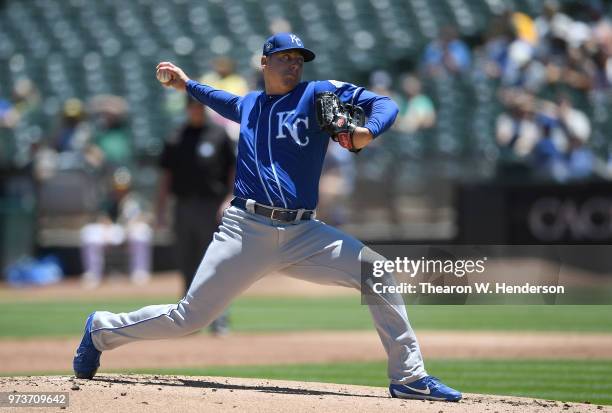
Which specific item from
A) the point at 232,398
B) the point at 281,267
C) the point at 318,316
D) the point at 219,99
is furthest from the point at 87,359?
the point at 318,316

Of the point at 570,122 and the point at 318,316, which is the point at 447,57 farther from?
the point at 318,316

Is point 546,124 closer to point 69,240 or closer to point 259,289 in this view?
point 259,289

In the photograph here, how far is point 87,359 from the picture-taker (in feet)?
20.2

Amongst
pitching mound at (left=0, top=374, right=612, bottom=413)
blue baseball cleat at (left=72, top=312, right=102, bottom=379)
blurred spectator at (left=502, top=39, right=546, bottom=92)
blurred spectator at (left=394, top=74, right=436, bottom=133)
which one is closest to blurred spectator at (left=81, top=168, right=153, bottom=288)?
blurred spectator at (left=394, top=74, right=436, bottom=133)

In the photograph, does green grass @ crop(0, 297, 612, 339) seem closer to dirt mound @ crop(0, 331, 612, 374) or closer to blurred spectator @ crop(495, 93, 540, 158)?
dirt mound @ crop(0, 331, 612, 374)

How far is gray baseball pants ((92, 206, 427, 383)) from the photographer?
18.9 ft

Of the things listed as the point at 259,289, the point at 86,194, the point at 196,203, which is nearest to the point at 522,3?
the point at 259,289

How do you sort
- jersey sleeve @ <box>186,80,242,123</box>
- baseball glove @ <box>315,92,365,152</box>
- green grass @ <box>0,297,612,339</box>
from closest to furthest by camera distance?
1. baseball glove @ <box>315,92,365,152</box>
2. jersey sleeve @ <box>186,80,242,123</box>
3. green grass @ <box>0,297,612,339</box>

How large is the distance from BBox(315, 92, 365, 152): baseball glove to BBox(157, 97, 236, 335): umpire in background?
4531mm

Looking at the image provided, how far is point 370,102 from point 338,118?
357mm

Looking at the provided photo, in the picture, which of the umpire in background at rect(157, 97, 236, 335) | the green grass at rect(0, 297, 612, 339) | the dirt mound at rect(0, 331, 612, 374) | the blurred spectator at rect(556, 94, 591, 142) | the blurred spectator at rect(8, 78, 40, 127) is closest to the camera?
the dirt mound at rect(0, 331, 612, 374)

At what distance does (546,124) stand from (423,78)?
9.44 feet

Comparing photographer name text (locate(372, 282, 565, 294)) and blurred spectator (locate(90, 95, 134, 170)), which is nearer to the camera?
photographer name text (locate(372, 282, 565, 294))

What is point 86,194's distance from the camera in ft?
55.4
